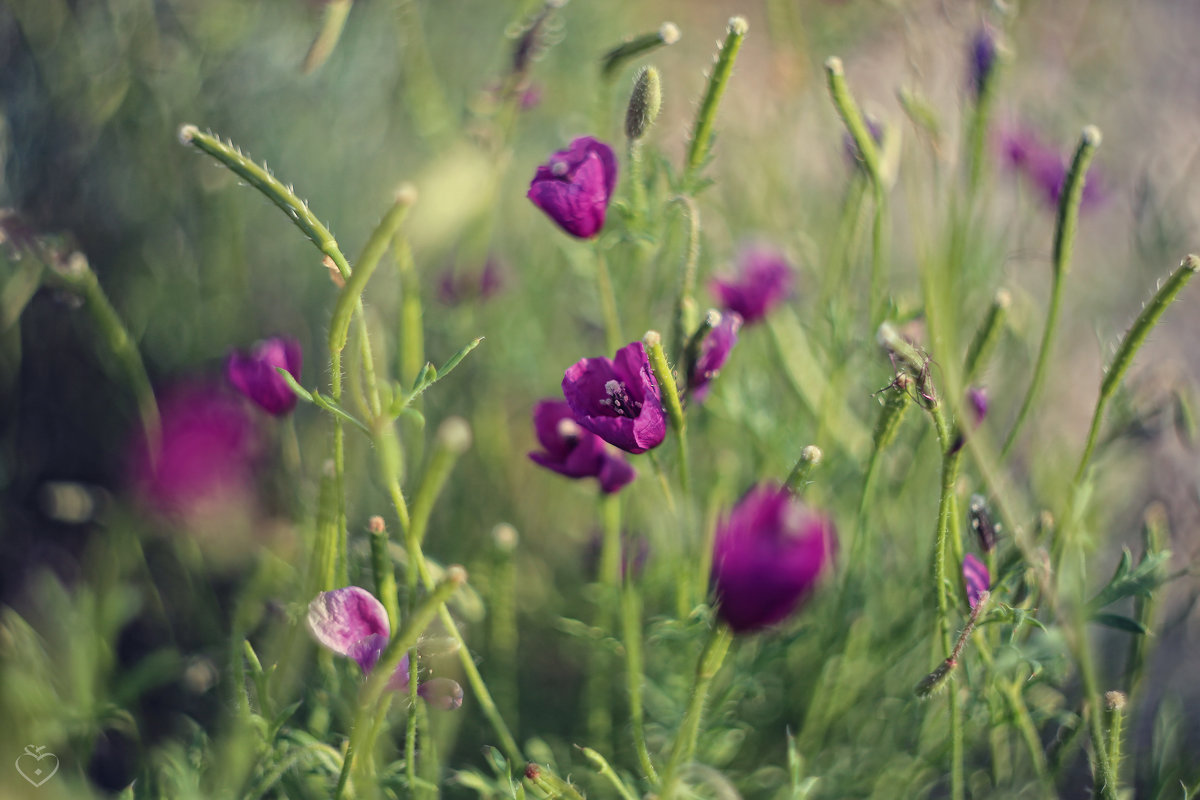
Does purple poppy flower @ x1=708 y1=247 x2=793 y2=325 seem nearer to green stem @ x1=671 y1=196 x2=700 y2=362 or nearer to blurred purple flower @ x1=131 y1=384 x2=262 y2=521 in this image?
green stem @ x1=671 y1=196 x2=700 y2=362

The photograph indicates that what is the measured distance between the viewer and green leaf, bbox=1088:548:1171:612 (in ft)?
2.68

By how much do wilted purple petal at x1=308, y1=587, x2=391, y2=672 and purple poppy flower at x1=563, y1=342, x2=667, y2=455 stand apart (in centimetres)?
24

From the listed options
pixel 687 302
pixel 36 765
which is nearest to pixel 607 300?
pixel 687 302

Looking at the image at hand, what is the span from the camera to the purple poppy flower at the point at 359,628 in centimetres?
75

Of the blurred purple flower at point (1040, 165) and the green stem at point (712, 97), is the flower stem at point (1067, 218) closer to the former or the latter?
the green stem at point (712, 97)

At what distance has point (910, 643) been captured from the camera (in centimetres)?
108

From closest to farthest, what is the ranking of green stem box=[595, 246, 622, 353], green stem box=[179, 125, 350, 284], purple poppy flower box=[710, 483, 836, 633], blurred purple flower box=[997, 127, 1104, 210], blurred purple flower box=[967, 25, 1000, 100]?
purple poppy flower box=[710, 483, 836, 633] → green stem box=[179, 125, 350, 284] → green stem box=[595, 246, 622, 353] → blurred purple flower box=[967, 25, 1000, 100] → blurred purple flower box=[997, 127, 1104, 210]

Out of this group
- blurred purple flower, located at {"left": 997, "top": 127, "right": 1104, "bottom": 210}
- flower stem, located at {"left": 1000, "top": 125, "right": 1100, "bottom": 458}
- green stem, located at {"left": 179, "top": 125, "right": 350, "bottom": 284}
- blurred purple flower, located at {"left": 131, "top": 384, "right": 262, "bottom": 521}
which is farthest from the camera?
blurred purple flower, located at {"left": 997, "top": 127, "right": 1104, "bottom": 210}

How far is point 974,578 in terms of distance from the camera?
82 cm

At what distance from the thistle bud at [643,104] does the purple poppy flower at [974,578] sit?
495 mm

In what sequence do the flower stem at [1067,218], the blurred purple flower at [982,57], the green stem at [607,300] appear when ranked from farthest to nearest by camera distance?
the blurred purple flower at [982,57] < the green stem at [607,300] < the flower stem at [1067,218]

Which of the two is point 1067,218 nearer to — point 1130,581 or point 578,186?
point 1130,581

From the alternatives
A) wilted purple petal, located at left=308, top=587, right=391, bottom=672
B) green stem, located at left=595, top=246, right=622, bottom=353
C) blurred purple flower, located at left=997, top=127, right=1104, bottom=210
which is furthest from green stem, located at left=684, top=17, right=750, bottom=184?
blurred purple flower, located at left=997, top=127, right=1104, bottom=210

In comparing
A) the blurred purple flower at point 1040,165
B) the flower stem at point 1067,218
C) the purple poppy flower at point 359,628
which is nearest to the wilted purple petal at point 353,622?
the purple poppy flower at point 359,628
